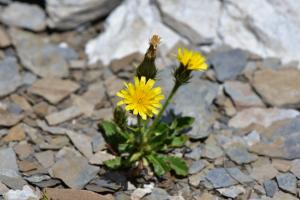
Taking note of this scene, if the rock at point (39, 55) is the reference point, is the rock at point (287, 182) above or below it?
below

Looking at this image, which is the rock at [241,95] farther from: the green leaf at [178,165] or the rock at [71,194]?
the rock at [71,194]

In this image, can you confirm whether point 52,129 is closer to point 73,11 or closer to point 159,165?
point 159,165

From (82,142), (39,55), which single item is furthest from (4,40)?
(82,142)

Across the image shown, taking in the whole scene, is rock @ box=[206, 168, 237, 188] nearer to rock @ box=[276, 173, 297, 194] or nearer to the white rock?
rock @ box=[276, 173, 297, 194]

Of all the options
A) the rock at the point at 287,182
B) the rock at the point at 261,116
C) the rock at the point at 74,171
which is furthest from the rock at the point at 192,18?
the rock at the point at 74,171

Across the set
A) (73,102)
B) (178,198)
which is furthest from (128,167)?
(73,102)

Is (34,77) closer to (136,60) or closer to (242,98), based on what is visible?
(136,60)
